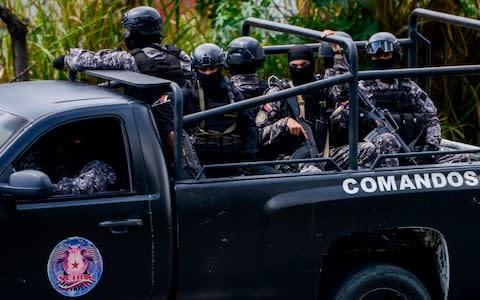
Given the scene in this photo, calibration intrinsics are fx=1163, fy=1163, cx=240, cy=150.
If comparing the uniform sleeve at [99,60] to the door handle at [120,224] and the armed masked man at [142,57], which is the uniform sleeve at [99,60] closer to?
the armed masked man at [142,57]

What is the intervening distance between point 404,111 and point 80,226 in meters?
2.56

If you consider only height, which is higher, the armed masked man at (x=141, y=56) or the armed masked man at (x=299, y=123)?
the armed masked man at (x=141, y=56)

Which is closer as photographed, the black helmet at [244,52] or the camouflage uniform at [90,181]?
the camouflage uniform at [90,181]

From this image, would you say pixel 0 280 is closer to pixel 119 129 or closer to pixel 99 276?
pixel 99 276

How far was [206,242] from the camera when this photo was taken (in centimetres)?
598

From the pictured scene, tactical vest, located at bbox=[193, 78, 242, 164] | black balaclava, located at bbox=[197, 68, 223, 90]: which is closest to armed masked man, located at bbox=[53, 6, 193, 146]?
black balaclava, located at bbox=[197, 68, 223, 90]

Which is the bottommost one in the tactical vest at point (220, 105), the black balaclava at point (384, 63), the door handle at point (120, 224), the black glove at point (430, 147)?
the door handle at point (120, 224)

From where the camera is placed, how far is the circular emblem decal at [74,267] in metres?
5.67

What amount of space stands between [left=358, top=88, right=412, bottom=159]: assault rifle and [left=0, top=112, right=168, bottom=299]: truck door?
5.54ft

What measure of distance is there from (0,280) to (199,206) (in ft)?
A: 3.50

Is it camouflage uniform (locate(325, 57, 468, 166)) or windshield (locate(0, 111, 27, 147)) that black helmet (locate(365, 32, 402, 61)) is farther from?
windshield (locate(0, 111, 27, 147))

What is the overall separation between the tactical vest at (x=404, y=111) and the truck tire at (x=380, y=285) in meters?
1.15

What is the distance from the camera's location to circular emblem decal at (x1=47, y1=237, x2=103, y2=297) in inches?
223

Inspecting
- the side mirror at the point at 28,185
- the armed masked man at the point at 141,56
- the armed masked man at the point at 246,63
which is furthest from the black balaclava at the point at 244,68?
the side mirror at the point at 28,185
